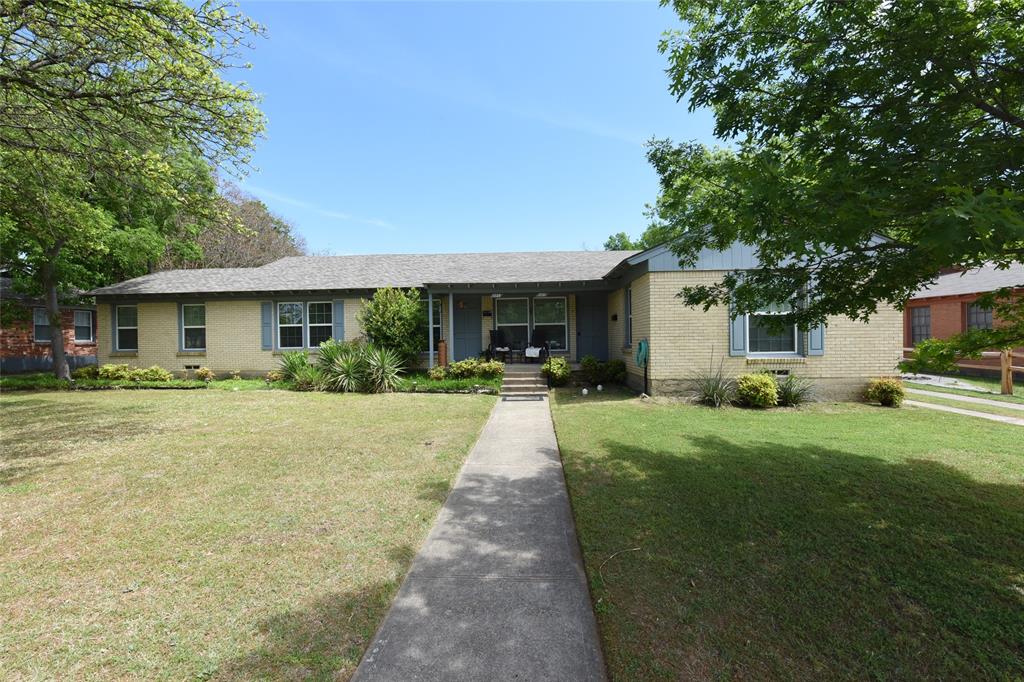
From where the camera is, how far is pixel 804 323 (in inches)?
189

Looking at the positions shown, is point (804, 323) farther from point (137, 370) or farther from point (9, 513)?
point (137, 370)

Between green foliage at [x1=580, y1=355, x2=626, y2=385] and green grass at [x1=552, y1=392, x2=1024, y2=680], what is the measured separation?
237 inches

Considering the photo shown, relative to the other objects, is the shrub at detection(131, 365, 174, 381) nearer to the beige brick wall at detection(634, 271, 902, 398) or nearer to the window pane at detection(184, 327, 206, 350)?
the window pane at detection(184, 327, 206, 350)

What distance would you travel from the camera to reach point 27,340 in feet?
61.4

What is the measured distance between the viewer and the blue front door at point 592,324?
1483 centimetres

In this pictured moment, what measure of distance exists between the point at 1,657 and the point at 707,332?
37.3 feet

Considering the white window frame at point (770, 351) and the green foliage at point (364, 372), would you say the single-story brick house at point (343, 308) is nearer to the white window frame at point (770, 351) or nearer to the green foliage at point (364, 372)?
the green foliage at point (364, 372)

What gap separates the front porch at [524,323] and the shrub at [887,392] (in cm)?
716

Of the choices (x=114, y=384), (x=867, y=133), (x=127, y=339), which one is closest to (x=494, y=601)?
(x=867, y=133)

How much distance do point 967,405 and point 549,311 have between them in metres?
10.7

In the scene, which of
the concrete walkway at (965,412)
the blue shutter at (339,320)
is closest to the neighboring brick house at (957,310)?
the concrete walkway at (965,412)

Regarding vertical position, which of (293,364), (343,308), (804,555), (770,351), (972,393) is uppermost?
(343,308)

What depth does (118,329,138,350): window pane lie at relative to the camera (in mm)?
15969

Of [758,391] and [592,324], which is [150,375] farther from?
[758,391]
